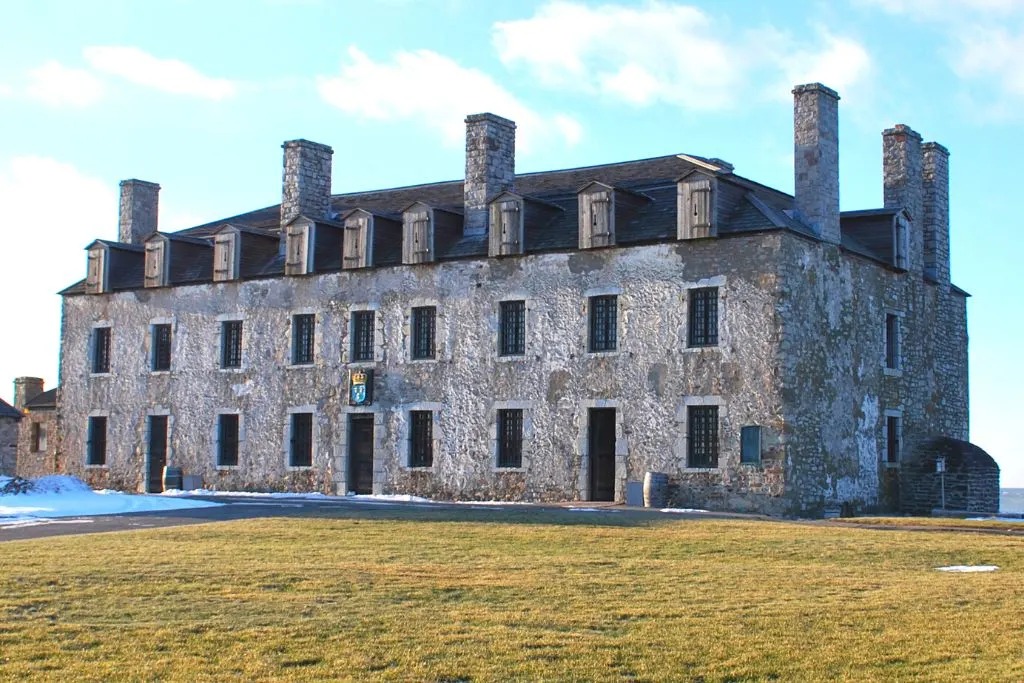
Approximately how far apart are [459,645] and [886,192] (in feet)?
88.1

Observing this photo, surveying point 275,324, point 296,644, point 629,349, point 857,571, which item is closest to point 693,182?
point 629,349

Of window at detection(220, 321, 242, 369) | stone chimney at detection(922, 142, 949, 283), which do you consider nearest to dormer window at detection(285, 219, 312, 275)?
window at detection(220, 321, 242, 369)

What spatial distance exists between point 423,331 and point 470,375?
6.27 feet

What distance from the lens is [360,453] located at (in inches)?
1391

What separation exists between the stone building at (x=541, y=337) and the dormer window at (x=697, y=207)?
0.17 ft

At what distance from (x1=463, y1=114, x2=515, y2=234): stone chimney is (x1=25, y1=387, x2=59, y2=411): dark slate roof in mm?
28652

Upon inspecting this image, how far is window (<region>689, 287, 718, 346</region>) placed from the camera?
30.2m

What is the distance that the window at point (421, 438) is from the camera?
3409 cm

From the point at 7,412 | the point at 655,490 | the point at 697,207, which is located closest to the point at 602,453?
the point at 655,490

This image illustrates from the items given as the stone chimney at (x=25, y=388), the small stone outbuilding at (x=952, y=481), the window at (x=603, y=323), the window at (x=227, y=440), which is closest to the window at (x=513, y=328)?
the window at (x=603, y=323)

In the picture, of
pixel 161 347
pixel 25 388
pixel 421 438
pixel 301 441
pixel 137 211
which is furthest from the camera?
pixel 25 388

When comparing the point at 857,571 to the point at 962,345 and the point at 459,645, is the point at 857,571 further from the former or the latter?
the point at 962,345

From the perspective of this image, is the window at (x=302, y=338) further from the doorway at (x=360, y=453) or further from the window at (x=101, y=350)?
the window at (x=101, y=350)

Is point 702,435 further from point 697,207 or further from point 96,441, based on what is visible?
point 96,441
